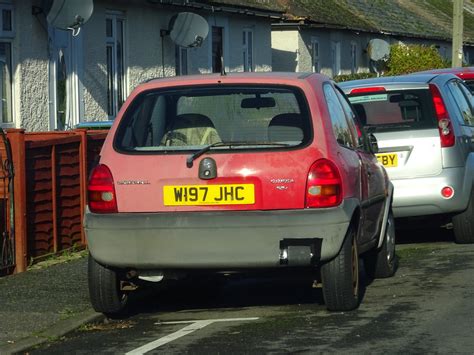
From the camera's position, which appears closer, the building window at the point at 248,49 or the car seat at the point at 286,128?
the car seat at the point at 286,128

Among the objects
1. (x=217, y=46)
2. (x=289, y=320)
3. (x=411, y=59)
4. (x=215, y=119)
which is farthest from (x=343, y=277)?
(x=411, y=59)

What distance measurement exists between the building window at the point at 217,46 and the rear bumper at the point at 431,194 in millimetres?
13251

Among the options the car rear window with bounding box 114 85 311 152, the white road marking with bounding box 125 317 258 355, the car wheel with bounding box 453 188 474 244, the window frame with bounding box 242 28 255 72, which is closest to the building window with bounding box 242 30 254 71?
the window frame with bounding box 242 28 255 72

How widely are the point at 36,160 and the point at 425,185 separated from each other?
12.4ft

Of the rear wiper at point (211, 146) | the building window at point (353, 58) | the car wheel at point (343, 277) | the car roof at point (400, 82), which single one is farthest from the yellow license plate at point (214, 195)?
the building window at point (353, 58)

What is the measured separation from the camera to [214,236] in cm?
838

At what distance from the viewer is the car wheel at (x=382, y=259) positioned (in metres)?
10.6

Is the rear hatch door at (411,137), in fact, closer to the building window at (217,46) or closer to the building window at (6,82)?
the building window at (6,82)

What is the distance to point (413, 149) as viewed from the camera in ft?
40.9

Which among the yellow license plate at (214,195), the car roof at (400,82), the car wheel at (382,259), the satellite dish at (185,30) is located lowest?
the car wheel at (382,259)

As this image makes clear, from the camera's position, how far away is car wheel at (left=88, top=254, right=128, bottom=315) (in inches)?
348

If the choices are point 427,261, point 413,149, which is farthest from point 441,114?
point 427,261

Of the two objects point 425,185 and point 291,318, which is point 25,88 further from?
point 291,318

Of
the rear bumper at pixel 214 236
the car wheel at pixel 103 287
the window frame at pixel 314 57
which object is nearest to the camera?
the rear bumper at pixel 214 236
